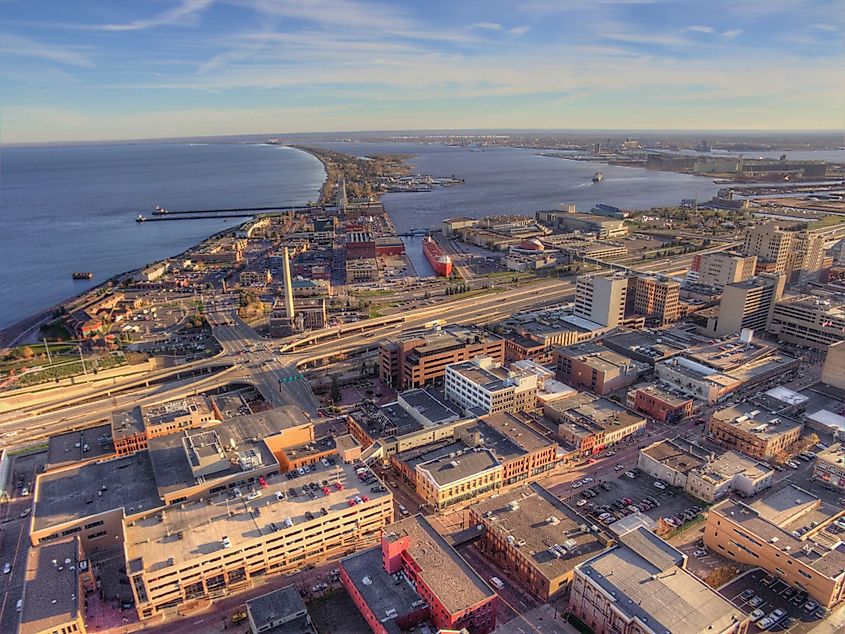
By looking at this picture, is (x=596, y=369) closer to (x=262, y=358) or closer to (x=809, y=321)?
(x=809, y=321)

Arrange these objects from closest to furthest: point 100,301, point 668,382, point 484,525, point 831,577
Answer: point 831,577 → point 484,525 → point 668,382 → point 100,301

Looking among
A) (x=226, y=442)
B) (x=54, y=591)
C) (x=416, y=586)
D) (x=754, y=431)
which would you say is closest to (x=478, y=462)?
(x=416, y=586)

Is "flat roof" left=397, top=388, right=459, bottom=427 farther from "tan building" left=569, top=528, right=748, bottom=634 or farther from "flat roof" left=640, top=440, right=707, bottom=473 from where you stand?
"tan building" left=569, top=528, right=748, bottom=634

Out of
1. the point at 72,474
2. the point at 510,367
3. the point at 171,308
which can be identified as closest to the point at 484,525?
the point at 510,367

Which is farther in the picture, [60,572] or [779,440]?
[779,440]

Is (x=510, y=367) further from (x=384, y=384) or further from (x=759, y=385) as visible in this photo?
(x=759, y=385)

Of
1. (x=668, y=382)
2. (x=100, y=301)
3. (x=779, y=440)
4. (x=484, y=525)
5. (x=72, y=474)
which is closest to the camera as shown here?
(x=484, y=525)

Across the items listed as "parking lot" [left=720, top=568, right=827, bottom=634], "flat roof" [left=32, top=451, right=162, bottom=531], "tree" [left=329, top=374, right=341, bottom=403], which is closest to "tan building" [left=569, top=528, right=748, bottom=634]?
"parking lot" [left=720, top=568, right=827, bottom=634]

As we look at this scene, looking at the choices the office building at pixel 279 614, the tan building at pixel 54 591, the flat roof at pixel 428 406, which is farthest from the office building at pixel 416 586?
the flat roof at pixel 428 406

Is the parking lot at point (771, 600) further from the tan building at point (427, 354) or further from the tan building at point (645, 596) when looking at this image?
the tan building at point (427, 354)
